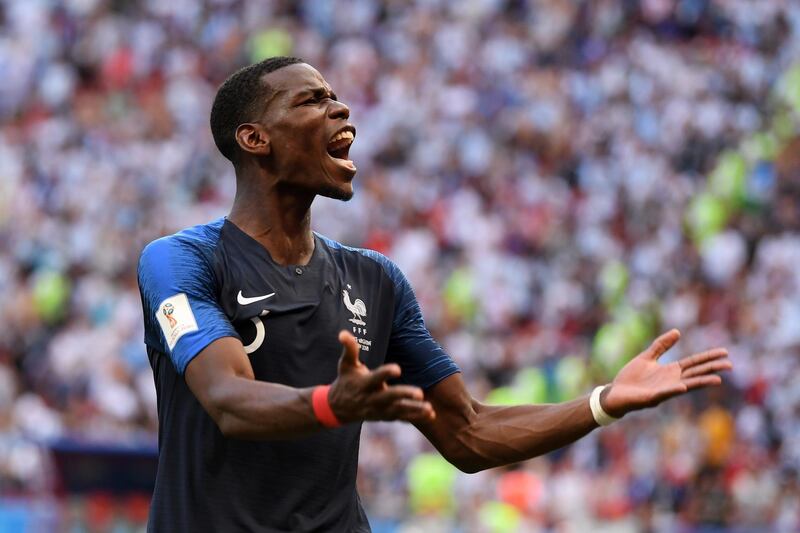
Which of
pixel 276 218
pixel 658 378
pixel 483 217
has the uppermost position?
pixel 483 217

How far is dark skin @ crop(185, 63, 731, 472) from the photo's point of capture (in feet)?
13.9

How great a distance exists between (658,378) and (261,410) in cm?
120

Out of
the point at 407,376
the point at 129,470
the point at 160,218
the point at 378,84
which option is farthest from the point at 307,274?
the point at 378,84

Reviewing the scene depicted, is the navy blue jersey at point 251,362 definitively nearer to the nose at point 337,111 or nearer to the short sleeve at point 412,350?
the short sleeve at point 412,350

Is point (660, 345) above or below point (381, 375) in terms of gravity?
above

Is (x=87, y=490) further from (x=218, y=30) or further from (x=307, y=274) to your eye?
(x=218, y=30)

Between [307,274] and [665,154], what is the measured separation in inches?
446

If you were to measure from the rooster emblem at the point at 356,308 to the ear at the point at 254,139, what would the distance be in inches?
19.7

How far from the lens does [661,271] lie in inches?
545

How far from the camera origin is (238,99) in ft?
15.1

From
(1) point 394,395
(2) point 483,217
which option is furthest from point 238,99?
(2) point 483,217

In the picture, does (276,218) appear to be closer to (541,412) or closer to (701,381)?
(541,412)

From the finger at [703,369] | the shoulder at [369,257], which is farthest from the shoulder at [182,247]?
the finger at [703,369]

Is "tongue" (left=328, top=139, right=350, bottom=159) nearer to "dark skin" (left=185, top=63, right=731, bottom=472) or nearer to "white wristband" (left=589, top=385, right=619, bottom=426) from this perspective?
"dark skin" (left=185, top=63, right=731, bottom=472)
